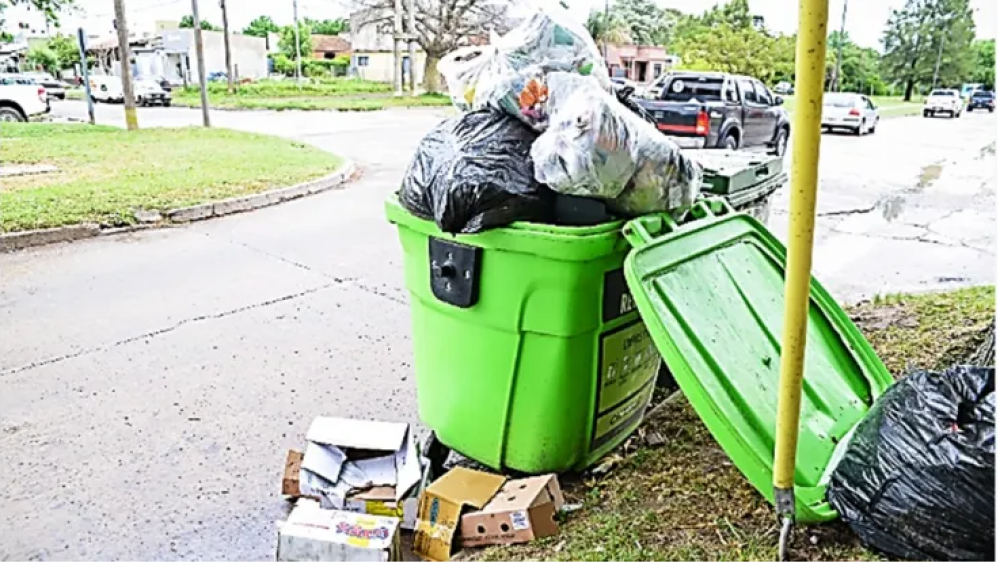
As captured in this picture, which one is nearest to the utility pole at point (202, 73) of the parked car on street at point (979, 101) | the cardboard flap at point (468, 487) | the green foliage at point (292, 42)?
the cardboard flap at point (468, 487)

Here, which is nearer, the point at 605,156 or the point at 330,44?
the point at 605,156

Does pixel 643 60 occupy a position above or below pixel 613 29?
below

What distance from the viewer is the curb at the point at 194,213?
659 cm

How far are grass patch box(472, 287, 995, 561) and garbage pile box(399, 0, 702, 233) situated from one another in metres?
0.87

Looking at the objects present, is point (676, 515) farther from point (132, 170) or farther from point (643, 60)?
point (643, 60)

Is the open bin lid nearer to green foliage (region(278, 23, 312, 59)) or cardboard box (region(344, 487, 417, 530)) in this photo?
cardboard box (region(344, 487, 417, 530))

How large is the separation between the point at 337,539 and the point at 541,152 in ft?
4.21

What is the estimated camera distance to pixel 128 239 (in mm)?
6922

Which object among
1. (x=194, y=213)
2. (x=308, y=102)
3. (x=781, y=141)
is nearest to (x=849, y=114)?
(x=781, y=141)

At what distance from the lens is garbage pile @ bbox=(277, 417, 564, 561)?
231 centimetres

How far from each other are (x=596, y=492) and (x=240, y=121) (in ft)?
65.4

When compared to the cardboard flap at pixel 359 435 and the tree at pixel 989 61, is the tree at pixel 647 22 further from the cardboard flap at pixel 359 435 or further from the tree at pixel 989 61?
the cardboard flap at pixel 359 435

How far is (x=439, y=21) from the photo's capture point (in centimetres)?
3391

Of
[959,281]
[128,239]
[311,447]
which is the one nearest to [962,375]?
[311,447]
